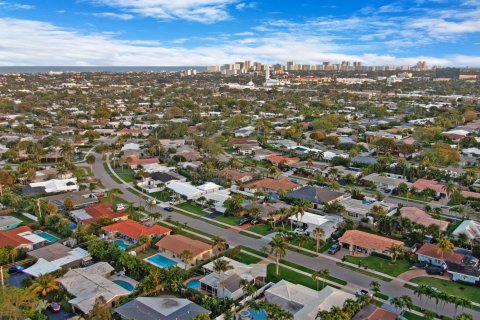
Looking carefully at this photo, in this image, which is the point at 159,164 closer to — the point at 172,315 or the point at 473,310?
the point at 172,315

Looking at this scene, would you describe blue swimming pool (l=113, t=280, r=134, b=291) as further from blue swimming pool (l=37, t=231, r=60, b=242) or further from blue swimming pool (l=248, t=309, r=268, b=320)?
blue swimming pool (l=37, t=231, r=60, b=242)

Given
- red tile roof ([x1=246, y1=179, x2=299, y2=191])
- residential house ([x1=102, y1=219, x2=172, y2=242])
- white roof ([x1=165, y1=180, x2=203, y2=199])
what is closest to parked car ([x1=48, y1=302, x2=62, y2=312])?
residential house ([x1=102, y1=219, x2=172, y2=242])

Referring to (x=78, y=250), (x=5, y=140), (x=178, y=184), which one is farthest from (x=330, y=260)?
(x=5, y=140)

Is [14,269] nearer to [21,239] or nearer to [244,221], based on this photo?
[21,239]

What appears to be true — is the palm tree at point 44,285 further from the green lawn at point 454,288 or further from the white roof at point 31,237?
the green lawn at point 454,288

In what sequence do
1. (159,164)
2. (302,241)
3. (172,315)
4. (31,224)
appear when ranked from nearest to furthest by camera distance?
(172,315)
(302,241)
(31,224)
(159,164)
